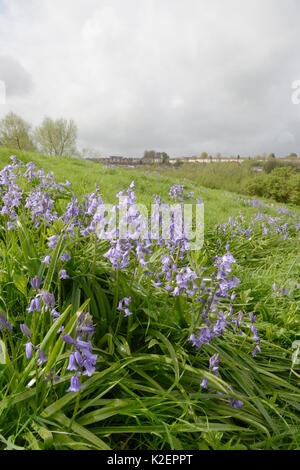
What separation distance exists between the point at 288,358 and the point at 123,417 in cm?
169

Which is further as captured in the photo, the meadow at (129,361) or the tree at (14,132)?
the tree at (14,132)

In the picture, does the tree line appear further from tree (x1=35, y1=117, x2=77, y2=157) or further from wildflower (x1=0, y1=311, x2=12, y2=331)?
wildflower (x1=0, y1=311, x2=12, y2=331)

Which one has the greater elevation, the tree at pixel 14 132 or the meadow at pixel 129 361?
the tree at pixel 14 132

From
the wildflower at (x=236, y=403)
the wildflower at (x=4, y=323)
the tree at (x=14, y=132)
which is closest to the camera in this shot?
the wildflower at (x=4, y=323)

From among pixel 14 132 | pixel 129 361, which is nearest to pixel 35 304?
pixel 129 361

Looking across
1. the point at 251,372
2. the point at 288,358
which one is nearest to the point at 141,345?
the point at 251,372

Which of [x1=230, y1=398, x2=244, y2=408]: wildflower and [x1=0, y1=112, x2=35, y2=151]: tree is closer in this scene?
[x1=230, y1=398, x2=244, y2=408]: wildflower

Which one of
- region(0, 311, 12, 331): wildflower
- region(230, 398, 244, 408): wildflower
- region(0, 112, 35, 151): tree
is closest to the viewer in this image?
region(0, 311, 12, 331): wildflower

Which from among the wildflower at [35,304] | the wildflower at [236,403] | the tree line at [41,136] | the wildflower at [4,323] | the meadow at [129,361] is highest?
the tree line at [41,136]

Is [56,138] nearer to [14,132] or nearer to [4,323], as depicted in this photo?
[14,132]

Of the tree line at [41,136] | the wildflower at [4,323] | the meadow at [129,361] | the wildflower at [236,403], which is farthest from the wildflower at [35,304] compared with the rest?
the tree line at [41,136]

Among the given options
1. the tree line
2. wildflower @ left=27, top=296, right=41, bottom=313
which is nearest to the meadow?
wildflower @ left=27, top=296, right=41, bottom=313

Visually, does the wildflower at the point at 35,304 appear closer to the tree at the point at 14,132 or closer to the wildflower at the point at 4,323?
the wildflower at the point at 4,323
